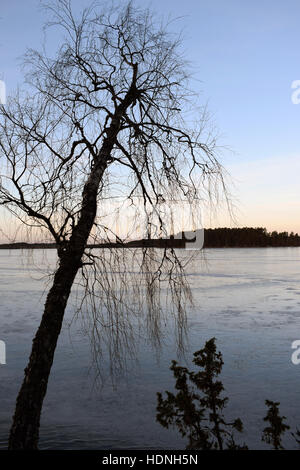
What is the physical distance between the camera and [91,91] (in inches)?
152

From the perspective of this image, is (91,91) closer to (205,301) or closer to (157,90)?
(157,90)

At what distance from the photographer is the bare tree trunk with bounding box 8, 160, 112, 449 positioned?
336cm

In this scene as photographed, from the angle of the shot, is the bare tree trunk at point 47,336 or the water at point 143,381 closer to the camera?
the bare tree trunk at point 47,336

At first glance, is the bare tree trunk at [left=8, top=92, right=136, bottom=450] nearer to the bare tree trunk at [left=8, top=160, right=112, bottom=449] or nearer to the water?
the bare tree trunk at [left=8, top=160, right=112, bottom=449]

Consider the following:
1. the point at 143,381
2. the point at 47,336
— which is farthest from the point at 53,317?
the point at 143,381

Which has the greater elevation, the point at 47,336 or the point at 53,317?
the point at 53,317

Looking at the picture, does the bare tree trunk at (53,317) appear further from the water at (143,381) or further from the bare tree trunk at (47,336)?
the water at (143,381)

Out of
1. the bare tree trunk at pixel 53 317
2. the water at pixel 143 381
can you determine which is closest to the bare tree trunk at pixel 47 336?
the bare tree trunk at pixel 53 317

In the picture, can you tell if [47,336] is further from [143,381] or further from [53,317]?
[143,381]

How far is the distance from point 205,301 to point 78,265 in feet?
39.6

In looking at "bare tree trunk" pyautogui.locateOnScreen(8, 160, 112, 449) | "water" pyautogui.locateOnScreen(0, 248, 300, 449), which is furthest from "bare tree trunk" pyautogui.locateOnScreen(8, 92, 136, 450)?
"water" pyautogui.locateOnScreen(0, 248, 300, 449)

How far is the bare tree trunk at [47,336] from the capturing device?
3.36 metres

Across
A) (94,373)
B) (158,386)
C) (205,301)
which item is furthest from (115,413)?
(205,301)

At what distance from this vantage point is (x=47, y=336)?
11.4 feet
